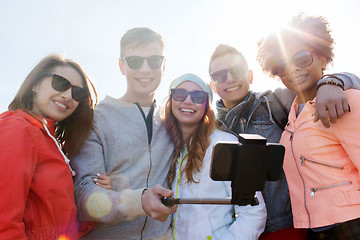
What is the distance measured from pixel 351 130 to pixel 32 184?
269 cm

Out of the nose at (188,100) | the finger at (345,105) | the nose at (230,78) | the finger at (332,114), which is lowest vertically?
the nose at (188,100)

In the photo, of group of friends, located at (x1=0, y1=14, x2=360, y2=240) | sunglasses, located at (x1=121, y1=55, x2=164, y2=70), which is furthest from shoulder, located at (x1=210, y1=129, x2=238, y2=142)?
sunglasses, located at (x1=121, y1=55, x2=164, y2=70)

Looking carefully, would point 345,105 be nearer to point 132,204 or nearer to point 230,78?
point 230,78

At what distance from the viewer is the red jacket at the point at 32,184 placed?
1.69 meters

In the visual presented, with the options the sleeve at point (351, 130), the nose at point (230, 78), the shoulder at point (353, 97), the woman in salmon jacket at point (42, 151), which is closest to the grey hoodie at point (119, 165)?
the woman in salmon jacket at point (42, 151)

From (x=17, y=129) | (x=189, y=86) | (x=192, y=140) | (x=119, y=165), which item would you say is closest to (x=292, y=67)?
(x=189, y=86)

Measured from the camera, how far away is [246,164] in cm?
136

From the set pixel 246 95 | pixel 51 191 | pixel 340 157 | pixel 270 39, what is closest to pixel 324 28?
pixel 270 39

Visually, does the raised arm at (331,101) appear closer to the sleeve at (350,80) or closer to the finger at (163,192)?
the sleeve at (350,80)

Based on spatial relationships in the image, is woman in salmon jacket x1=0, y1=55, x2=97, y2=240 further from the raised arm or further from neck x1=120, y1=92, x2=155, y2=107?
the raised arm

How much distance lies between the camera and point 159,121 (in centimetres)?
317

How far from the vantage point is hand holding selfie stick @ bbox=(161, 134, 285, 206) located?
133cm

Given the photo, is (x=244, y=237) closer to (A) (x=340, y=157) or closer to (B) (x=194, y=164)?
(B) (x=194, y=164)

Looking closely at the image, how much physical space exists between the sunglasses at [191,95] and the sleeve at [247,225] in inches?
56.9
